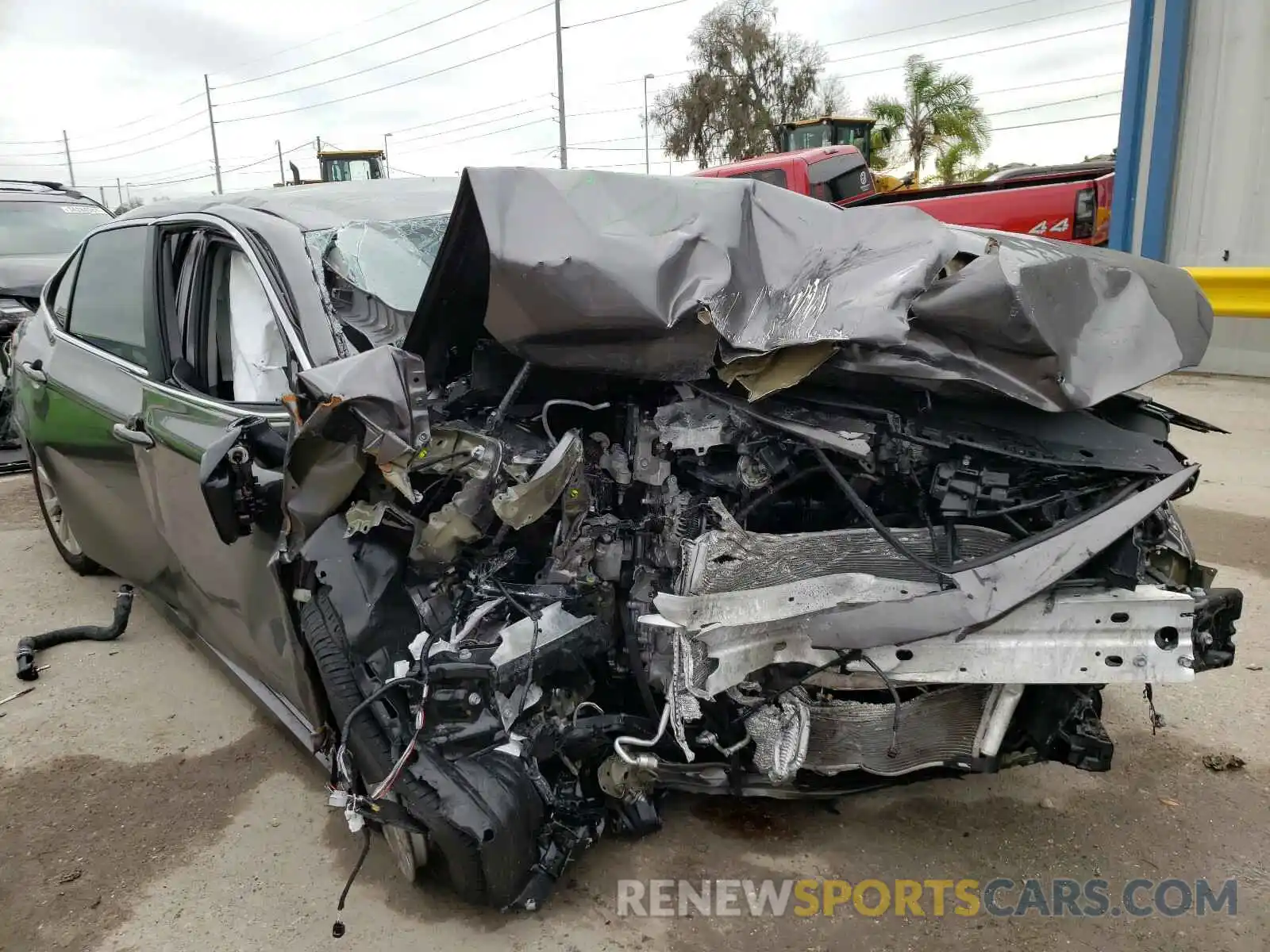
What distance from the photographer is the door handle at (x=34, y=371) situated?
4.06 metres

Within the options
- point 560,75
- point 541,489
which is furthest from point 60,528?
point 560,75

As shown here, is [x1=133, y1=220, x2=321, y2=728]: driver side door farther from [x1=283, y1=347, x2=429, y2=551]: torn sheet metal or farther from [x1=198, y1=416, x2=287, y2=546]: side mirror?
[x1=283, y1=347, x2=429, y2=551]: torn sheet metal

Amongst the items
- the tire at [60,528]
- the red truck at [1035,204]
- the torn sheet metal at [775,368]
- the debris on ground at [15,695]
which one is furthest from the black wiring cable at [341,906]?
the red truck at [1035,204]

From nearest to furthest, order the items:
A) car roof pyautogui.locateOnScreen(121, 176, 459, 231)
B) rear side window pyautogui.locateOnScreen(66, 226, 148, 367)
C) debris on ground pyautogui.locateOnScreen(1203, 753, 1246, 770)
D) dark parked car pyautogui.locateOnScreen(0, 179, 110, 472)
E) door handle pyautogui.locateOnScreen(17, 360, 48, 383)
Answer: debris on ground pyautogui.locateOnScreen(1203, 753, 1246, 770) → car roof pyautogui.locateOnScreen(121, 176, 459, 231) → rear side window pyautogui.locateOnScreen(66, 226, 148, 367) → door handle pyautogui.locateOnScreen(17, 360, 48, 383) → dark parked car pyautogui.locateOnScreen(0, 179, 110, 472)

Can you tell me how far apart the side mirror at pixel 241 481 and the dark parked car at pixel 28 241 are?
4897mm

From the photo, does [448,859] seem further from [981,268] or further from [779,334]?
[981,268]

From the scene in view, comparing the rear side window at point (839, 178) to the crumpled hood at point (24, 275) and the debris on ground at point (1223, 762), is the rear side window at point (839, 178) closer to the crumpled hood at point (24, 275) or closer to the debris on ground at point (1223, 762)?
the crumpled hood at point (24, 275)

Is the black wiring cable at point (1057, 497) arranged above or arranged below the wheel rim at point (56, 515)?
above

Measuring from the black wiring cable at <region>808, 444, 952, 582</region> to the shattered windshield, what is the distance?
125 cm

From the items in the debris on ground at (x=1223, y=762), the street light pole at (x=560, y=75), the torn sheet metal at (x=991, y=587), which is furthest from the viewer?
the street light pole at (x=560, y=75)

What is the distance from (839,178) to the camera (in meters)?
12.6

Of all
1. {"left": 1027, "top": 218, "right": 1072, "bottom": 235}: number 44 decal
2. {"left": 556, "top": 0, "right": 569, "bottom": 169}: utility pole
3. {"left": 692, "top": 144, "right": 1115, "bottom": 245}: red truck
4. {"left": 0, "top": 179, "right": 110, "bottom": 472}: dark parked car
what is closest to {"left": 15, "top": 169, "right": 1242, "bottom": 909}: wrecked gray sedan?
{"left": 0, "top": 179, "right": 110, "bottom": 472}: dark parked car

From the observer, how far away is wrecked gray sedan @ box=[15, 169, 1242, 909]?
2033 millimetres

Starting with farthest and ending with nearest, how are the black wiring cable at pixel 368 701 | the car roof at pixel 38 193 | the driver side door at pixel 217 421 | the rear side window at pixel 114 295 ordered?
the car roof at pixel 38 193
the rear side window at pixel 114 295
the driver side door at pixel 217 421
the black wiring cable at pixel 368 701
